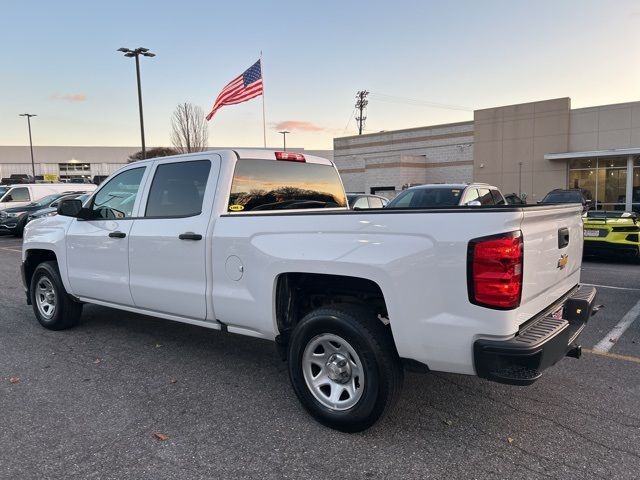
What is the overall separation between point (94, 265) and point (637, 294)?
759 centimetres

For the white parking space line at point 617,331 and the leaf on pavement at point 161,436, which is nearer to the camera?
the leaf on pavement at point 161,436

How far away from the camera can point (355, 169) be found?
43688mm

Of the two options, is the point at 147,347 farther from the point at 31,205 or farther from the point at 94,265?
the point at 31,205

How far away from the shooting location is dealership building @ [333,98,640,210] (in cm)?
2716

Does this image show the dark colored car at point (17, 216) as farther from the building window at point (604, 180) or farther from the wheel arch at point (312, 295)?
the building window at point (604, 180)

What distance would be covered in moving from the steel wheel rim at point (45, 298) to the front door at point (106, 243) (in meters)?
0.61

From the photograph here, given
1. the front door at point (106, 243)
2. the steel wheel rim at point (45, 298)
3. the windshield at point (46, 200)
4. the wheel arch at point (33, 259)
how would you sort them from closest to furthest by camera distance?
the front door at point (106, 243) < the steel wheel rim at point (45, 298) < the wheel arch at point (33, 259) < the windshield at point (46, 200)

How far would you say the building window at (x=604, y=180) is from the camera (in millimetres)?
27016

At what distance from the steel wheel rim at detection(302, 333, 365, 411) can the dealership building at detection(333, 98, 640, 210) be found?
92.0 ft

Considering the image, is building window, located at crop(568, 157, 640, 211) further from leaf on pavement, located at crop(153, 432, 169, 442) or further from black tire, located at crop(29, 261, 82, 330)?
leaf on pavement, located at crop(153, 432, 169, 442)

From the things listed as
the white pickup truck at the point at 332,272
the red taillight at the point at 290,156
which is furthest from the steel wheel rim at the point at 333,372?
the red taillight at the point at 290,156

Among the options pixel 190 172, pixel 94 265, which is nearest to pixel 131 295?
pixel 94 265

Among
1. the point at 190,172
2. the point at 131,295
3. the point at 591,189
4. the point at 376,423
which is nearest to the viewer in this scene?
the point at 376,423

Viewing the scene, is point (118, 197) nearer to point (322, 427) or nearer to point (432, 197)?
point (322, 427)
